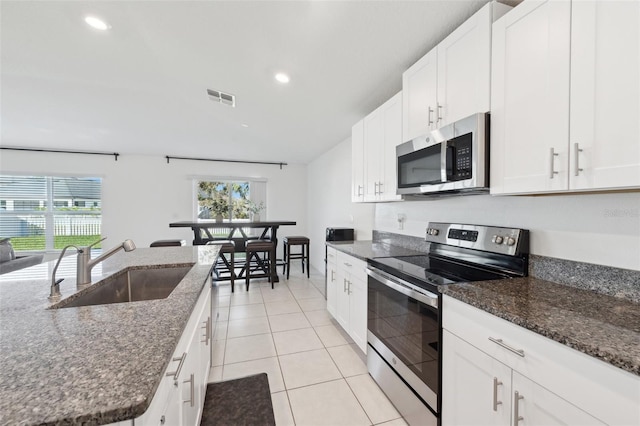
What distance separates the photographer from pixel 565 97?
1060 millimetres

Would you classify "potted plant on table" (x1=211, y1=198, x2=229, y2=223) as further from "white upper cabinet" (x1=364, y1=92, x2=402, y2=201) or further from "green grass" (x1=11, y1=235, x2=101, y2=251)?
"white upper cabinet" (x1=364, y1=92, x2=402, y2=201)

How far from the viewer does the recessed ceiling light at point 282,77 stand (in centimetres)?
220

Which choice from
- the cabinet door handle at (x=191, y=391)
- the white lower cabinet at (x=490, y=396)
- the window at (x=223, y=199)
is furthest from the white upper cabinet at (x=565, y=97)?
the window at (x=223, y=199)

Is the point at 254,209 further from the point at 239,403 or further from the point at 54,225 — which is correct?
the point at 239,403

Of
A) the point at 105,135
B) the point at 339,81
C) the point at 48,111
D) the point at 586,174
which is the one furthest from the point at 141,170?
the point at 586,174

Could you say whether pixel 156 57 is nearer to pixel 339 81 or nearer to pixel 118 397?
pixel 339 81

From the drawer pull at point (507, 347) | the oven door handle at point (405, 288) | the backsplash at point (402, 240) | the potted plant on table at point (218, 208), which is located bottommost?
the drawer pull at point (507, 347)

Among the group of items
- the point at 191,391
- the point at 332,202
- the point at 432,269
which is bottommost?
the point at 191,391

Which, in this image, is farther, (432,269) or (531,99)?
(432,269)

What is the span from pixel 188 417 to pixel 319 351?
1446 mm

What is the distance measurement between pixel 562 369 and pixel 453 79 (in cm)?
151

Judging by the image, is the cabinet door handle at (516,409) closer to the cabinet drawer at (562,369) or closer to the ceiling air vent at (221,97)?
the cabinet drawer at (562,369)

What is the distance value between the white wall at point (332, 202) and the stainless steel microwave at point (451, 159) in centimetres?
139

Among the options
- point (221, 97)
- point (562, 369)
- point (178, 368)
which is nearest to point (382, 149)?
point (221, 97)
